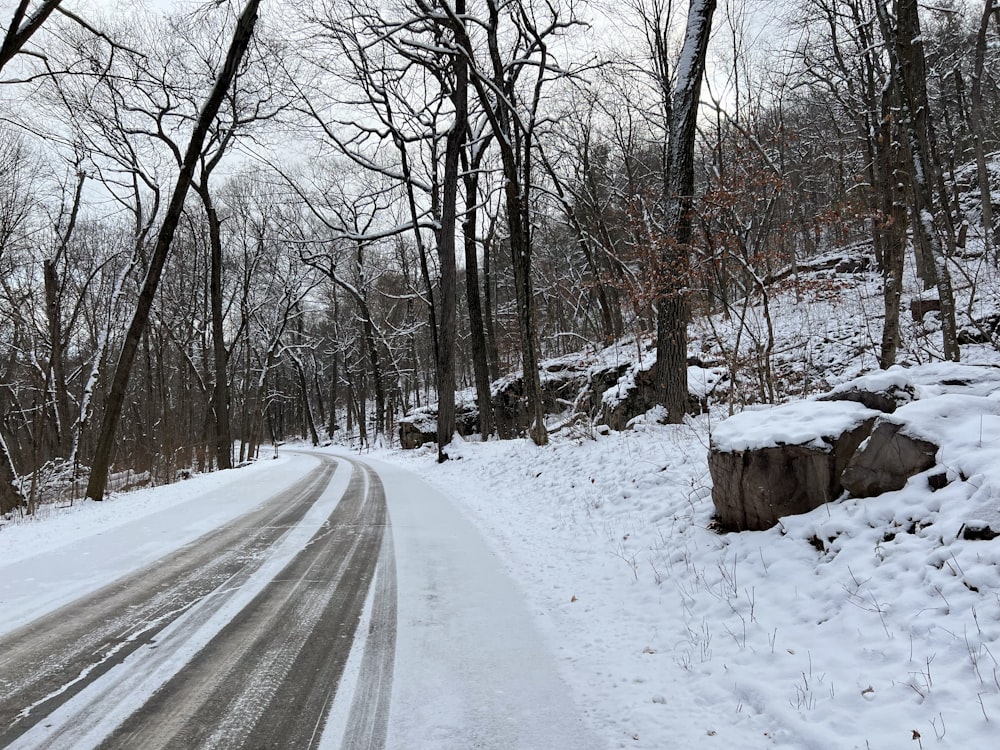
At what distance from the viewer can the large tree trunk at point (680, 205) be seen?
910 cm

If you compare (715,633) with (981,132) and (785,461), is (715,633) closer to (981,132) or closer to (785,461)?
(785,461)

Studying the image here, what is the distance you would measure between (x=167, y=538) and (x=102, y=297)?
26666 mm

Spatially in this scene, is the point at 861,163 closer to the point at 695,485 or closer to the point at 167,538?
the point at 695,485

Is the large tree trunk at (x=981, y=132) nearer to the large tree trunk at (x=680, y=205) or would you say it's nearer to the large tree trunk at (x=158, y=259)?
the large tree trunk at (x=680, y=205)

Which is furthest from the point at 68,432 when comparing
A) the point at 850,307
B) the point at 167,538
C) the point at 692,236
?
the point at 850,307

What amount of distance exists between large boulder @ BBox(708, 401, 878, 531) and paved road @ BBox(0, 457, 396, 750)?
122 inches

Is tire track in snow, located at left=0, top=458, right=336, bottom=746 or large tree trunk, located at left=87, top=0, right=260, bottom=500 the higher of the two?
large tree trunk, located at left=87, top=0, right=260, bottom=500

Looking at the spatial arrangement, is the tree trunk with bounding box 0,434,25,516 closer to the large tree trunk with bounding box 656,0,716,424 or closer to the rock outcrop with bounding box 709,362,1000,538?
the large tree trunk with bounding box 656,0,716,424

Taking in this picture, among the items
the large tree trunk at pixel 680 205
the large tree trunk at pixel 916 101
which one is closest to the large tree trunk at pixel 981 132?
the large tree trunk at pixel 916 101

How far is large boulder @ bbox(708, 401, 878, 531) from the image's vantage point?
4445 millimetres

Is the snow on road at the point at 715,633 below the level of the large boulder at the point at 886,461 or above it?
below

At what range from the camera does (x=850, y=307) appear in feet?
58.4

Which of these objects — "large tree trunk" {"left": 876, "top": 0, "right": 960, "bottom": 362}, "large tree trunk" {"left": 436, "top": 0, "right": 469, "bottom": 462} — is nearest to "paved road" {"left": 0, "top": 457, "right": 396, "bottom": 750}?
"large tree trunk" {"left": 876, "top": 0, "right": 960, "bottom": 362}

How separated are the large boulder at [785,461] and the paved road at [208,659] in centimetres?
310
